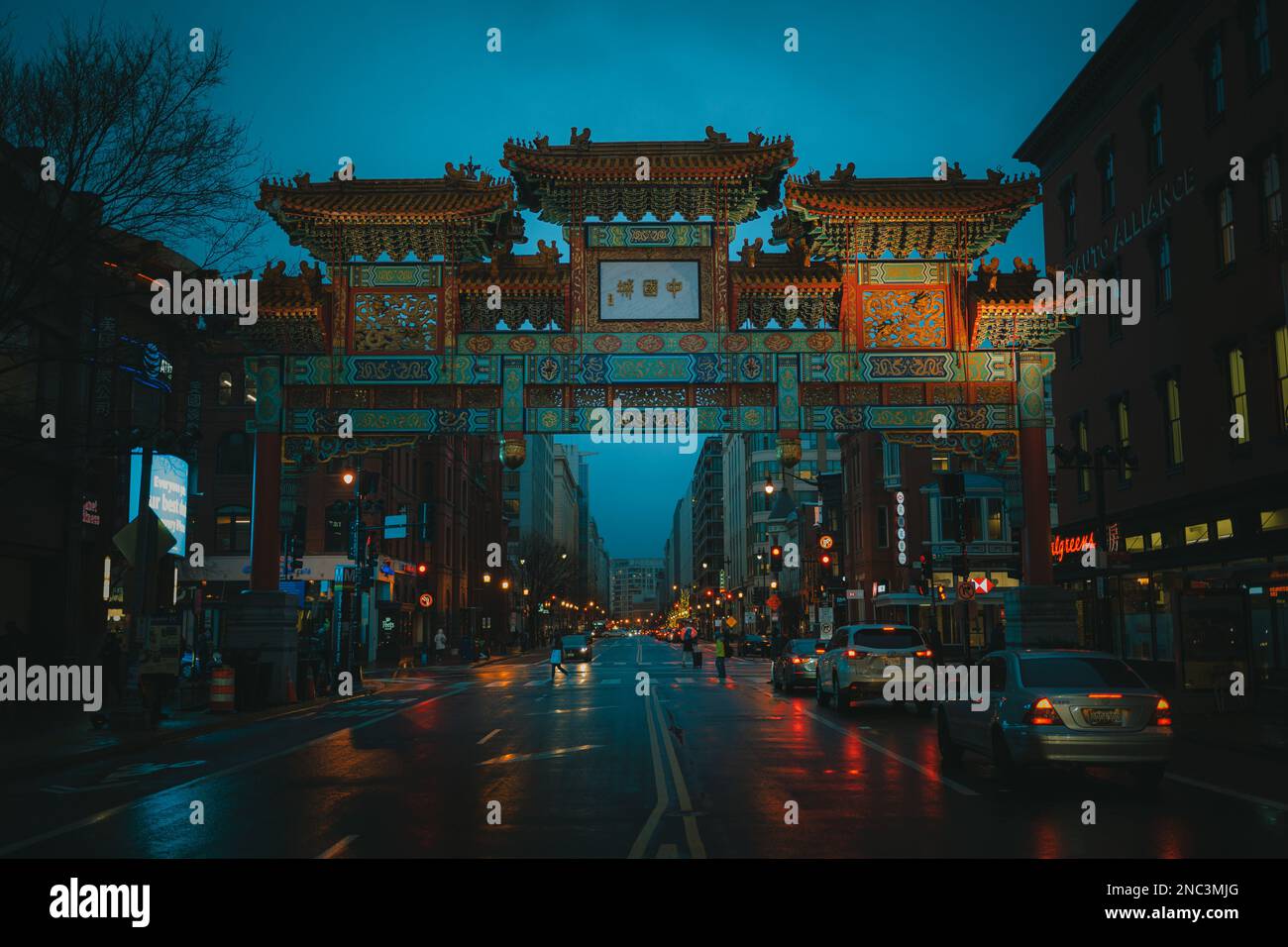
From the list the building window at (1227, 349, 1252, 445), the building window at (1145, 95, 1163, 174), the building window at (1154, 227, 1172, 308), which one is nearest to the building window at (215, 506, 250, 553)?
the building window at (1154, 227, 1172, 308)

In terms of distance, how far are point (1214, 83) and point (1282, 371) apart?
8565 millimetres

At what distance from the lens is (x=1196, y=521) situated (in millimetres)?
31125

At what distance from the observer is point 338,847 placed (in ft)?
33.0

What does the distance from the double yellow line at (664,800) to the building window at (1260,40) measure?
70.6 feet

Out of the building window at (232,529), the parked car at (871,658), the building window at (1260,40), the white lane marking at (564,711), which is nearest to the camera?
the parked car at (871,658)

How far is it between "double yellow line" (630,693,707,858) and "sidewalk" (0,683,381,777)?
886cm

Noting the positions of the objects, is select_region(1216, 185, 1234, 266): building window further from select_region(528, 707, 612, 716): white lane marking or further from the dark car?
select_region(528, 707, 612, 716): white lane marking

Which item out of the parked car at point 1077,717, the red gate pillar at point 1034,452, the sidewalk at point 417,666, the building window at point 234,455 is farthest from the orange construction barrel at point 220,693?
the building window at point 234,455

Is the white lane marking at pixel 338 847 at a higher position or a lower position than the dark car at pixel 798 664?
higher

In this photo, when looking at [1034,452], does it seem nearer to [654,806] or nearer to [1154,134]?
[1154,134]

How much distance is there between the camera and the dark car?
33531 mm

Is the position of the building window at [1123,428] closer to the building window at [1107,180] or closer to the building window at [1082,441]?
the building window at [1082,441]

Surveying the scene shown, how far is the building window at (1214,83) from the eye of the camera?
97.6 ft

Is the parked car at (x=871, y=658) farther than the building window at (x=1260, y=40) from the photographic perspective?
No
